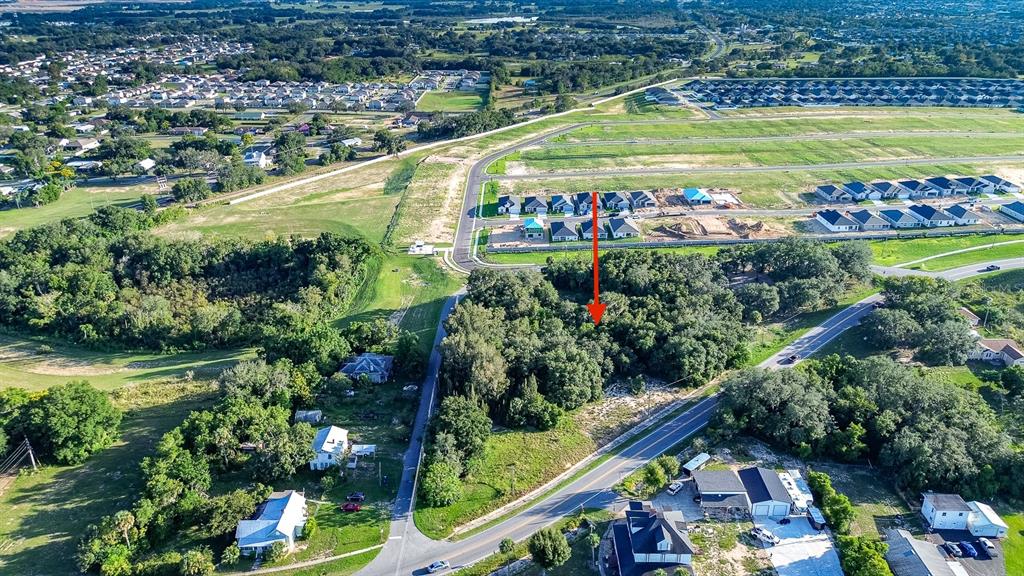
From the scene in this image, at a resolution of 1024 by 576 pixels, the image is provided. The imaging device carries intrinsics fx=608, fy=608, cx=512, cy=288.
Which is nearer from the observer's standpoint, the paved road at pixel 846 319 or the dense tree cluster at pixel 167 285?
the paved road at pixel 846 319

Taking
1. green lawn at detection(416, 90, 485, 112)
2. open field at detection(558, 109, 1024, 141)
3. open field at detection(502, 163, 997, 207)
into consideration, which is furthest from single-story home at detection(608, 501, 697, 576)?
green lawn at detection(416, 90, 485, 112)

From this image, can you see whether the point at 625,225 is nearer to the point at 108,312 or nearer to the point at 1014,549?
the point at 1014,549

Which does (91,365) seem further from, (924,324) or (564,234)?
(924,324)

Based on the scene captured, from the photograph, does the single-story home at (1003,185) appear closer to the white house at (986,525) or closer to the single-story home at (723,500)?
the white house at (986,525)

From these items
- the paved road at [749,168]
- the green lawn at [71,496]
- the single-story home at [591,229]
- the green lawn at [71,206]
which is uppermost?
the green lawn at [71,206]

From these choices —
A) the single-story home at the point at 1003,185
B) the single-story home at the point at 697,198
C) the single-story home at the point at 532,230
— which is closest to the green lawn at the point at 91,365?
the single-story home at the point at 532,230

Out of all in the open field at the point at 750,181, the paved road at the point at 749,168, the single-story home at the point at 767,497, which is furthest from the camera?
the paved road at the point at 749,168

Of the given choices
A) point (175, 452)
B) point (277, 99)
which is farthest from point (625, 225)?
Result: point (277, 99)

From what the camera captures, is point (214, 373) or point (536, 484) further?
point (214, 373)
